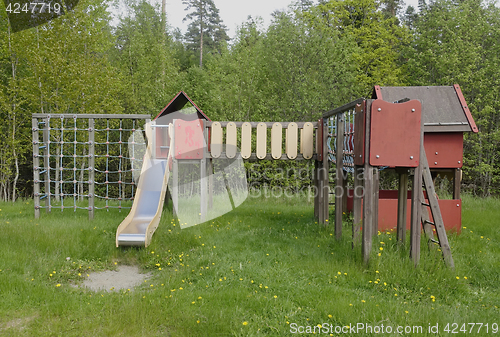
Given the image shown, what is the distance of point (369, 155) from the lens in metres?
4.70

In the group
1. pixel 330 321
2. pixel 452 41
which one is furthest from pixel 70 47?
pixel 452 41

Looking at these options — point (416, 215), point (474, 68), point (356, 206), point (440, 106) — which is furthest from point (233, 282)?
point (474, 68)

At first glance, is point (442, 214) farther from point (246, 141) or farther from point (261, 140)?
point (246, 141)

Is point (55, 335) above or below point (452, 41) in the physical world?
below

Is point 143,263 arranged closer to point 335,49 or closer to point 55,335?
point 55,335

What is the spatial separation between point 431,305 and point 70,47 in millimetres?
14831

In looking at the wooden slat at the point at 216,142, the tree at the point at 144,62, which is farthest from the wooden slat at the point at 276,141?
the tree at the point at 144,62

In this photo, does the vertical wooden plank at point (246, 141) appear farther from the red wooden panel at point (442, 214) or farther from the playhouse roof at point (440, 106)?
the red wooden panel at point (442, 214)

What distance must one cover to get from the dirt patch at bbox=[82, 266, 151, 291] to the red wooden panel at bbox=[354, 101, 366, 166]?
3423 millimetres

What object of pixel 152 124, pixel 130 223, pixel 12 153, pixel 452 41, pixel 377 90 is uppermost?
pixel 452 41

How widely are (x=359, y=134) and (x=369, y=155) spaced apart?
0.43 meters

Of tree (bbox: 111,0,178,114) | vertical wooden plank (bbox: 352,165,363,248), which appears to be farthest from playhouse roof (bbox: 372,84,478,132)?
tree (bbox: 111,0,178,114)

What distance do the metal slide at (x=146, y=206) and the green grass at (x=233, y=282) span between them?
9.0 inches

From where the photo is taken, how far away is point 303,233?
21.3ft
